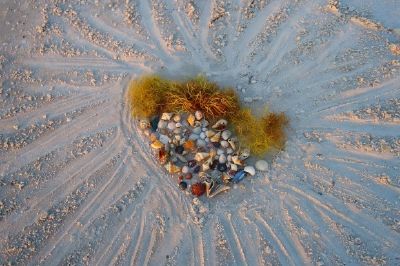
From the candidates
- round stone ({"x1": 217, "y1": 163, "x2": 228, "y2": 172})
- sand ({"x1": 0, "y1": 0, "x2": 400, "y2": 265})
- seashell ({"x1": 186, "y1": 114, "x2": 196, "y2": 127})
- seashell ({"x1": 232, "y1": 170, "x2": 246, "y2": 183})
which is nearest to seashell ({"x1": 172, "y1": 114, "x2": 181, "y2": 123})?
seashell ({"x1": 186, "y1": 114, "x2": 196, "y2": 127})

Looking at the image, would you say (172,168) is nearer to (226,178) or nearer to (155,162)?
(155,162)

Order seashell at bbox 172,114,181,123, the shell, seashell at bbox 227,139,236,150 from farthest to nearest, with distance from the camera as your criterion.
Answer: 1. seashell at bbox 172,114,181,123
2. the shell
3. seashell at bbox 227,139,236,150

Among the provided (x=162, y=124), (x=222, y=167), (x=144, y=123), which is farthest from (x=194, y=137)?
(x=144, y=123)

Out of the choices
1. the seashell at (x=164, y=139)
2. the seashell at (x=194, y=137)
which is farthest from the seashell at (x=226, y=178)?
the seashell at (x=164, y=139)

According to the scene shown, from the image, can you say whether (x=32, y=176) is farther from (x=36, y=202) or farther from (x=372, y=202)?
(x=372, y=202)

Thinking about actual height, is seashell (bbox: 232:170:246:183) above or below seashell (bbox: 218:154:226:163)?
below

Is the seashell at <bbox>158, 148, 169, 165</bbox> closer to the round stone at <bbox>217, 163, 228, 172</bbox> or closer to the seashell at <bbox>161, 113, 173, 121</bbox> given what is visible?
the seashell at <bbox>161, 113, 173, 121</bbox>
